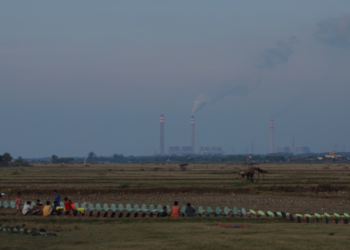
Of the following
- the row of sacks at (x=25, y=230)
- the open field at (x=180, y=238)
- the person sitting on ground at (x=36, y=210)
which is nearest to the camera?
the open field at (x=180, y=238)

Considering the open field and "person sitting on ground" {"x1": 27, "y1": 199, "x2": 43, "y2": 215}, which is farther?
"person sitting on ground" {"x1": 27, "y1": 199, "x2": 43, "y2": 215}

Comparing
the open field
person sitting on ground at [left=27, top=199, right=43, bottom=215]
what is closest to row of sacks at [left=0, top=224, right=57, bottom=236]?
the open field

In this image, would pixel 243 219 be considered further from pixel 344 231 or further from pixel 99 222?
pixel 99 222

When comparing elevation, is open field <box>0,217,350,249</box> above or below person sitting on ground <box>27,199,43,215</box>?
above

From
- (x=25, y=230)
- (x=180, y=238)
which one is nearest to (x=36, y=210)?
(x=25, y=230)

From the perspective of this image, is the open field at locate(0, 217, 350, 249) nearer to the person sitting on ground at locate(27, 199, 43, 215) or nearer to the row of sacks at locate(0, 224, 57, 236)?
the row of sacks at locate(0, 224, 57, 236)

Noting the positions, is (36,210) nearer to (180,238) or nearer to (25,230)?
(25,230)

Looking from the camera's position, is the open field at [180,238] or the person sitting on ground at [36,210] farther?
the person sitting on ground at [36,210]

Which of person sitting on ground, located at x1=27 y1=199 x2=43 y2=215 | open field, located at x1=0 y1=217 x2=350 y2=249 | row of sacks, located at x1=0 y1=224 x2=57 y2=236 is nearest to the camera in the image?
open field, located at x1=0 y1=217 x2=350 y2=249

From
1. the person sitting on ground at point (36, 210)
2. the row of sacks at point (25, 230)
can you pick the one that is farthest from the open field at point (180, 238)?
the person sitting on ground at point (36, 210)

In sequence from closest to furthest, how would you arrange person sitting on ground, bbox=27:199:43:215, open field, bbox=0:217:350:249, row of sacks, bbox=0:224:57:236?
open field, bbox=0:217:350:249 < row of sacks, bbox=0:224:57:236 < person sitting on ground, bbox=27:199:43:215

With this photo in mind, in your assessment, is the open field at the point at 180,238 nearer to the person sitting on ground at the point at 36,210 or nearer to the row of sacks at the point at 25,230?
the row of sacks at the point at 25,230

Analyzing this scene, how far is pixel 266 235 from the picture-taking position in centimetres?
1408

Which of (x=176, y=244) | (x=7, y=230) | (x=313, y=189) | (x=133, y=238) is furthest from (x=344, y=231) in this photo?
(x=313, y=189)
